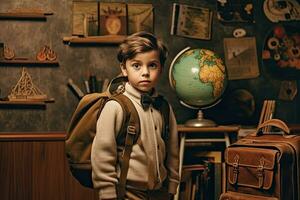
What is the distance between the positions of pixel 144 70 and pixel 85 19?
60.6 inches

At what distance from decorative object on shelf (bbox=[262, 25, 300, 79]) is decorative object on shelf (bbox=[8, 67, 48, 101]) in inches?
73.7

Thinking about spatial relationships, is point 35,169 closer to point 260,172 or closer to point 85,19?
point 85,19

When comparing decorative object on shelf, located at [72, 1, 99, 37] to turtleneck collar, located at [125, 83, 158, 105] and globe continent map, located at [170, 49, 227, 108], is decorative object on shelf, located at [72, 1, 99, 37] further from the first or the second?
turtleneck collar, located at [125, 83, 158, 105]

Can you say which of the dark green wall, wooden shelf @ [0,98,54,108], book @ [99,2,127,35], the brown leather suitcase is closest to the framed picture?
the dark green wall

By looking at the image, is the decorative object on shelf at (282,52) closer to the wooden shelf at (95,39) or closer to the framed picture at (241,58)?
the framed picture at (241,58)

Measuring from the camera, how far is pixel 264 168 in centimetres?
276

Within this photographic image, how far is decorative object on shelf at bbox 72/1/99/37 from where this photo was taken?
3896mm

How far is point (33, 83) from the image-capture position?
12.6ft

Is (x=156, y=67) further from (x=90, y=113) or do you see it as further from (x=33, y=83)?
(x=33, y=83)

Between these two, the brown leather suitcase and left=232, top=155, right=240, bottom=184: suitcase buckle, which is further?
left=232, top=155, right=240, bottom=184: suitcase buckle

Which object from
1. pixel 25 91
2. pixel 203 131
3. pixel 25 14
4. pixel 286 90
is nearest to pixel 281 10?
pixel 286 90

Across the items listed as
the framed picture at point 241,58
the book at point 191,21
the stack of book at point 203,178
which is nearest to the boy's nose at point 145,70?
the stack of book at point 203,178

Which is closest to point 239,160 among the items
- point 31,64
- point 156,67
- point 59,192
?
point 156,67

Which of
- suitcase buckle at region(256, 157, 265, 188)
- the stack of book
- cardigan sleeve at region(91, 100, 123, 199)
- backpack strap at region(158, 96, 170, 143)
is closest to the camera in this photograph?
cardigan sleeve at region(91, 100, 123, 199)
